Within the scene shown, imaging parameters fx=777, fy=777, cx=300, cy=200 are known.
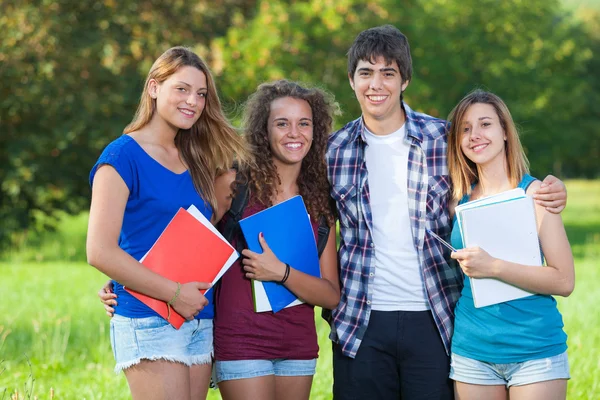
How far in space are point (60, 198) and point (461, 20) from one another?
12444 mm

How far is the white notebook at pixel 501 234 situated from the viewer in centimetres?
346

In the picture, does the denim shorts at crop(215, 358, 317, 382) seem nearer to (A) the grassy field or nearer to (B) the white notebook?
(A) the grassy field

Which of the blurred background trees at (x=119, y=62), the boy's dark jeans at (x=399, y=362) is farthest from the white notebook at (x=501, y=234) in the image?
the blurred background trees at (x=119, y=62)

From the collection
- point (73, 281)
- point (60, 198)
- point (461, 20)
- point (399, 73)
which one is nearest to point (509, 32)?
point (461, 20)

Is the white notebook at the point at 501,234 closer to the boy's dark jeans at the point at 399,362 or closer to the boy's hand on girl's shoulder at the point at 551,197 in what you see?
the boy's hand on girl's shoulder at the point at 551,197

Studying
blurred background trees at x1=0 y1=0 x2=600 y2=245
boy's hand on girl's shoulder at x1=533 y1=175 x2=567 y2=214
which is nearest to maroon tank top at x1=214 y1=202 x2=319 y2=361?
boy's hand on girl's shoulder at x1=533 y1=175 x2=567 y2=214

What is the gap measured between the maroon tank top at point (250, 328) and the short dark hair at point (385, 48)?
0.98 meters

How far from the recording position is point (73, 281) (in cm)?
1066

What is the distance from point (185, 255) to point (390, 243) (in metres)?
1.12

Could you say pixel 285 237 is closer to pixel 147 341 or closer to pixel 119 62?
pixel 147 341

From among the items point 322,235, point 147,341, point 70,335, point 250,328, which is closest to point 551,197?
point 322,235

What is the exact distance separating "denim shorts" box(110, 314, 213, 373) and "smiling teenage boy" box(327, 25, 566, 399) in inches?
39.0

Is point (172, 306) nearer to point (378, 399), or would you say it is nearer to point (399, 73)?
point (378, 399)

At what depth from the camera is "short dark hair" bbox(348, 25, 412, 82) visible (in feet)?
13.1
